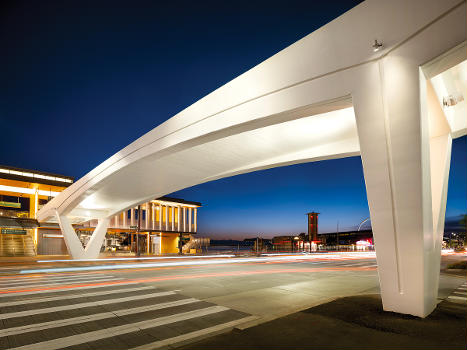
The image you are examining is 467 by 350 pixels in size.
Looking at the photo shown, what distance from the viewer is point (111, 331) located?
602cm

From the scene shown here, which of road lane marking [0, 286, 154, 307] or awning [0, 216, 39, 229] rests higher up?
awning [0, 216, 39, 229]

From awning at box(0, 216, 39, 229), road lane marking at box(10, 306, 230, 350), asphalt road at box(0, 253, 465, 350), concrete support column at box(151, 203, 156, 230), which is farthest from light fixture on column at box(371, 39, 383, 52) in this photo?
concrete support column at box(151, 203, 156, 230)

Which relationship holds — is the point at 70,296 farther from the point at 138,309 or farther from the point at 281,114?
the point at 281,114

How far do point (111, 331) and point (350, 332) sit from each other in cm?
475

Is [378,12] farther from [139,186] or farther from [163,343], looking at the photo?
[139,186]

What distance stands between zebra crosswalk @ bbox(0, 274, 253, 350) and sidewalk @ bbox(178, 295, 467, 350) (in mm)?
879

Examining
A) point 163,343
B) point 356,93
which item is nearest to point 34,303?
point 163,343

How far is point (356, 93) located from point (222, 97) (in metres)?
5.58

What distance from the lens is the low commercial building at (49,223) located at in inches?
1341

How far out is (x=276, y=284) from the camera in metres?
12.5

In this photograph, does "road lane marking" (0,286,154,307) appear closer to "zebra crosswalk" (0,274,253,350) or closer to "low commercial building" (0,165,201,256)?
"zebra crosswalk" (0,274,253,350)

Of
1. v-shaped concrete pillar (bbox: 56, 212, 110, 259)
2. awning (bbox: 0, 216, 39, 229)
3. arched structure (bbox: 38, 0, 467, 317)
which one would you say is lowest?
v-shaped concrete pillar (bbox: 56, 212, 110, 259)

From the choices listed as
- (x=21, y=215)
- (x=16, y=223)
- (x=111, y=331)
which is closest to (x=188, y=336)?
(x=111, y=331)

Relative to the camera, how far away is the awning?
101 ft
